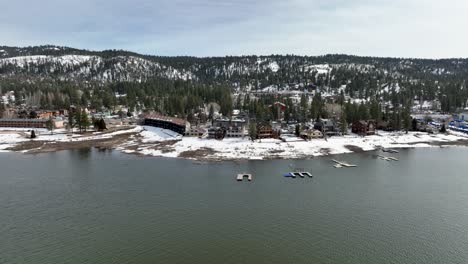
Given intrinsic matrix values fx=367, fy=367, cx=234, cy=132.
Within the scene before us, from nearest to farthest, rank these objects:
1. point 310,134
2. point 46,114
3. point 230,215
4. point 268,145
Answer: point 230,215, point 268,145, point 310,134, point 46,114

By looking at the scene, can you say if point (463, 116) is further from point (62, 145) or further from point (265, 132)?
point (62, 145)

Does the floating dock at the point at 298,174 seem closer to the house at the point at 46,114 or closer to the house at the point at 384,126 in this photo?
the house at the point at 384,126

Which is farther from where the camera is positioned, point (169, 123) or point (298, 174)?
point (169, 123)

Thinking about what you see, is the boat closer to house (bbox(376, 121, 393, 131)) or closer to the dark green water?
the dark green water

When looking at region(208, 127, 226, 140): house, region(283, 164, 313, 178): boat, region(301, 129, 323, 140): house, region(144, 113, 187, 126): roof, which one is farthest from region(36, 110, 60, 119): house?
region(283, 164, 313, 178): boat

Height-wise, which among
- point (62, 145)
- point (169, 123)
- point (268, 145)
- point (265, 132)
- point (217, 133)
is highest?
point (169, 123)

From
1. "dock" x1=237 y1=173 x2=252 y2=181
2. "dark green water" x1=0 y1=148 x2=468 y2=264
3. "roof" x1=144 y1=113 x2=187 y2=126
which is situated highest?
"roof" x1=144 y1=113 x2=187 y2=126

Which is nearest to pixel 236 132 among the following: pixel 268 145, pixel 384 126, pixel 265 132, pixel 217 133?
pixel 217 133

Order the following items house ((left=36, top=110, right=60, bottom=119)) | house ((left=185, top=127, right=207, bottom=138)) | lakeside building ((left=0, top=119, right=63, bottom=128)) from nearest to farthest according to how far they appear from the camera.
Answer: house ((left=185, top=127, right=207, bottom=138)), lakeside building ((left=0, top=119, right=63, bottom=128)), house ((left=36, top=110, right=60, bottom=119))
